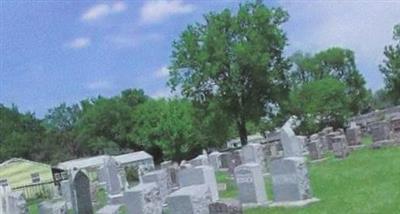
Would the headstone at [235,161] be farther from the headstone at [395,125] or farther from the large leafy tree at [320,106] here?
the large leafy tree at [320,106]

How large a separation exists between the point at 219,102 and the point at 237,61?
3.34 m

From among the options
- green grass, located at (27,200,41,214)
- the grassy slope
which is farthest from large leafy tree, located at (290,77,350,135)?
the grassy slope

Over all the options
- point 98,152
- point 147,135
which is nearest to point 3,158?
point 98,152

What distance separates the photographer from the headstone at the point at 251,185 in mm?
16531

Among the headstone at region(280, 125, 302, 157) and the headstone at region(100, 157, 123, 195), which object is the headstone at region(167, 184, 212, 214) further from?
the headstone at region(280, 125, 302, 157)

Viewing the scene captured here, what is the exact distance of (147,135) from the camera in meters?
73.9

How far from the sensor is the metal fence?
45.0m

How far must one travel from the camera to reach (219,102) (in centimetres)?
4731

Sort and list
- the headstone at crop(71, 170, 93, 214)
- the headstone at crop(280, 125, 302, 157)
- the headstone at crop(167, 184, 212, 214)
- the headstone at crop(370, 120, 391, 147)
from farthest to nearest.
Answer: the headstone at crop(370, 120, 391, 147), the headstone at crop(280, 125, 302, 157), the headstone at crop(71, 170, 93, 214), the headstone at crop(167, 184, 212, 214)

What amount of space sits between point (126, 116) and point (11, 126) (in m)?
17.1

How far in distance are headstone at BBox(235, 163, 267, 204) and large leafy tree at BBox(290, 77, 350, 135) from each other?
1963 inches

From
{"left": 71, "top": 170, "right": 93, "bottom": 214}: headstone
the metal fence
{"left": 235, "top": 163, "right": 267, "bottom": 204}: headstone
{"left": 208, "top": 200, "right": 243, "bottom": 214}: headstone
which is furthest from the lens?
the metal fence

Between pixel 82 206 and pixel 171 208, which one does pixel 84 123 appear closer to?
pixel 82 206

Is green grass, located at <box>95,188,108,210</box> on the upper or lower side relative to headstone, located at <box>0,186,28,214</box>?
lower
